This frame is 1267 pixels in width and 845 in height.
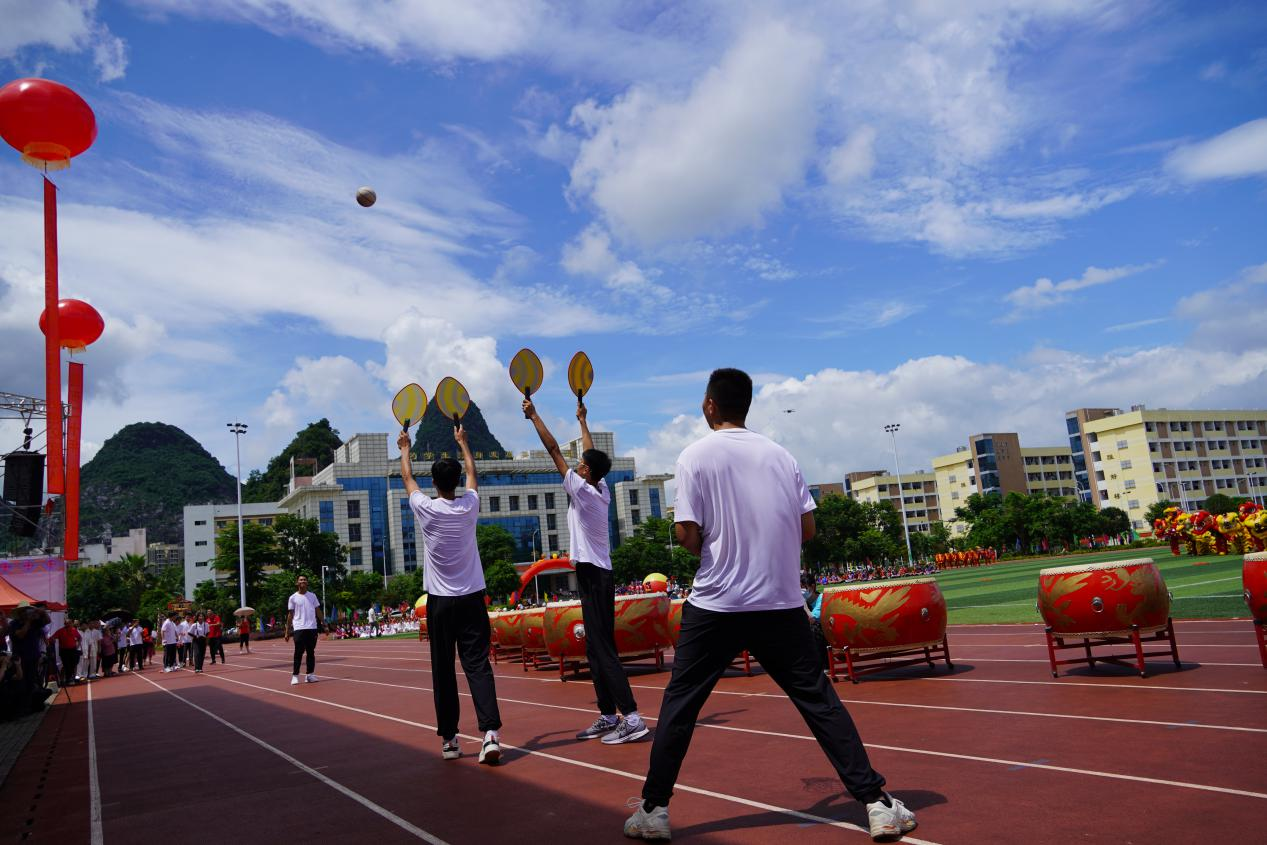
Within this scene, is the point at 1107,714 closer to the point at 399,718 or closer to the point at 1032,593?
the point at 399,718

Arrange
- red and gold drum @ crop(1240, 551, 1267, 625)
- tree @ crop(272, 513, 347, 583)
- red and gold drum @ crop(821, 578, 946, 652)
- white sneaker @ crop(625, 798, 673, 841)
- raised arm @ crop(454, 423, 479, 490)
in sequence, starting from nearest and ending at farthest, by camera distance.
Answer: white sneaker @ crop(625, 798, 673, 841) < raised arm @ crop(454, 423, 479, 490) < red and gold drum @ crop(1240, 551, 1267, 625) < red and gold drum @ crop(821, 578, 946, 652) < tree @ crop(272, 513, 347, 583)

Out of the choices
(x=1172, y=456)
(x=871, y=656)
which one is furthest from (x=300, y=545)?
(x=1172, y=456)

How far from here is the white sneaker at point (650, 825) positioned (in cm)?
356

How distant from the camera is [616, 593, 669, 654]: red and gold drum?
10.5 m

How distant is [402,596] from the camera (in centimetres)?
6650

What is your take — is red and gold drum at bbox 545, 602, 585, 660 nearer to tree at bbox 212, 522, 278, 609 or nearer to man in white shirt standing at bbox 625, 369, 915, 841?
man in white shirt standing at bbox 625, 369, 915, 841

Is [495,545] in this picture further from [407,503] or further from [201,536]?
[201,536]

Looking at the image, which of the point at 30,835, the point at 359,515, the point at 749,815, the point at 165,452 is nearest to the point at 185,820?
the point at 30,835

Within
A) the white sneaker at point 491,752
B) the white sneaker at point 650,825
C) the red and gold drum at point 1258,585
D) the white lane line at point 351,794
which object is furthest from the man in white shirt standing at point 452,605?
the red and gold drum at point 1258,585

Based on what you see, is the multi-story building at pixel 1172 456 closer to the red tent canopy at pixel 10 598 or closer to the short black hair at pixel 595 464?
the red tent canopy at pixel 10 598

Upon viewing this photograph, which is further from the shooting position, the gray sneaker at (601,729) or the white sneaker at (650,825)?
the gray sneaker at (601,729)

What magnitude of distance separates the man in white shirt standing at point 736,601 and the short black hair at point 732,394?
0.18 metres

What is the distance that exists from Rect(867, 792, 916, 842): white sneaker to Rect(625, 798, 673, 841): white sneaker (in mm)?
827

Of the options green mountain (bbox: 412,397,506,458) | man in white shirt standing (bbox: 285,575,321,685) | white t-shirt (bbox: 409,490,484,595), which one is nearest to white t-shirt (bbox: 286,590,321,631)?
man in white shirt standing (bbox: 285,575,321,685)
